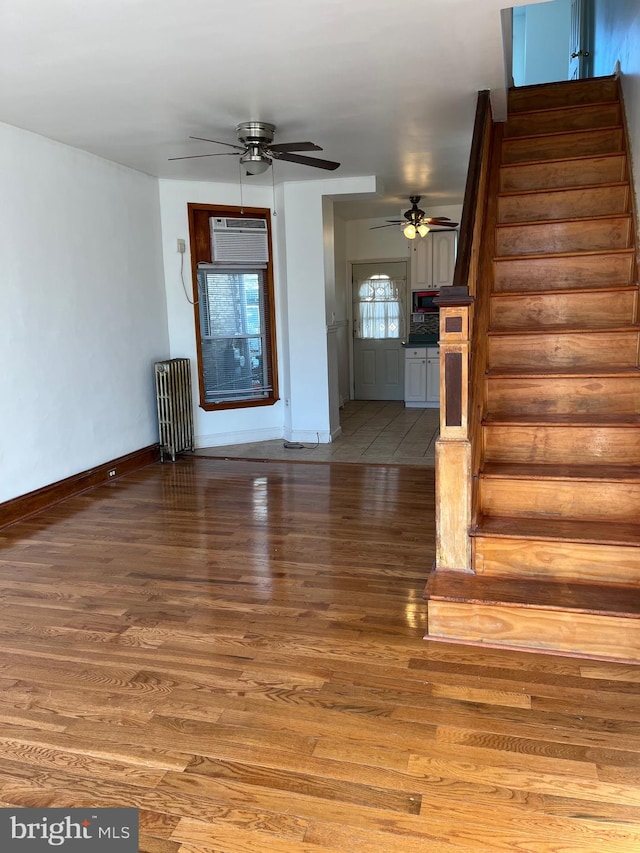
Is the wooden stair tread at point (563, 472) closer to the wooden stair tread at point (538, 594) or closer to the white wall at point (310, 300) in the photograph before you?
the wooden stair tread at point (538, 594)

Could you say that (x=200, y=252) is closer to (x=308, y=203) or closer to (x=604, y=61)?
(x=308, y=203)

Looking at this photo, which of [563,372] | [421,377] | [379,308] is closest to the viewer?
[563,372]

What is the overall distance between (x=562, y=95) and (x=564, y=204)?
150cm

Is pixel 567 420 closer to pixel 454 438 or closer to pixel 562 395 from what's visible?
pixel 562 395

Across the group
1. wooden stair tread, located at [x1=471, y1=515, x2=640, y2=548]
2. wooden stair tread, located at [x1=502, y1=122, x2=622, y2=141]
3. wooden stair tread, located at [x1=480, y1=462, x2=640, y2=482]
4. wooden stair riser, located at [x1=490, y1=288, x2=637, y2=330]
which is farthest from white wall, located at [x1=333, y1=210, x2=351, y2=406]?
wooden stair tread, located at [x1=471, y1=515, x2=640, y2=548]

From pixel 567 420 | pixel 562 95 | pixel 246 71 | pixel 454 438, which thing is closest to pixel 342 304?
pixel 562 95

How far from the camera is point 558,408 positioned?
10.9 feet

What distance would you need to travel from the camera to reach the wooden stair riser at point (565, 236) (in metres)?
3.95

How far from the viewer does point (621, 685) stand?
7.73 ft

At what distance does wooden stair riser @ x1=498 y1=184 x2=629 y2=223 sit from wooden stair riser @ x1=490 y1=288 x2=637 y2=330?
2.45ft

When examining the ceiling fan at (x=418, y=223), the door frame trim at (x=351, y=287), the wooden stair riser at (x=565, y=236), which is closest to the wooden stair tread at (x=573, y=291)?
the wooden stair riser at (x=565, y=236)

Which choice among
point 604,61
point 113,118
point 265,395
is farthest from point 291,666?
point 604,61

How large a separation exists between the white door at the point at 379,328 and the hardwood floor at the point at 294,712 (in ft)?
19.4

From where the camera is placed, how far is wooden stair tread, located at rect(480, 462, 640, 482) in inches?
113
